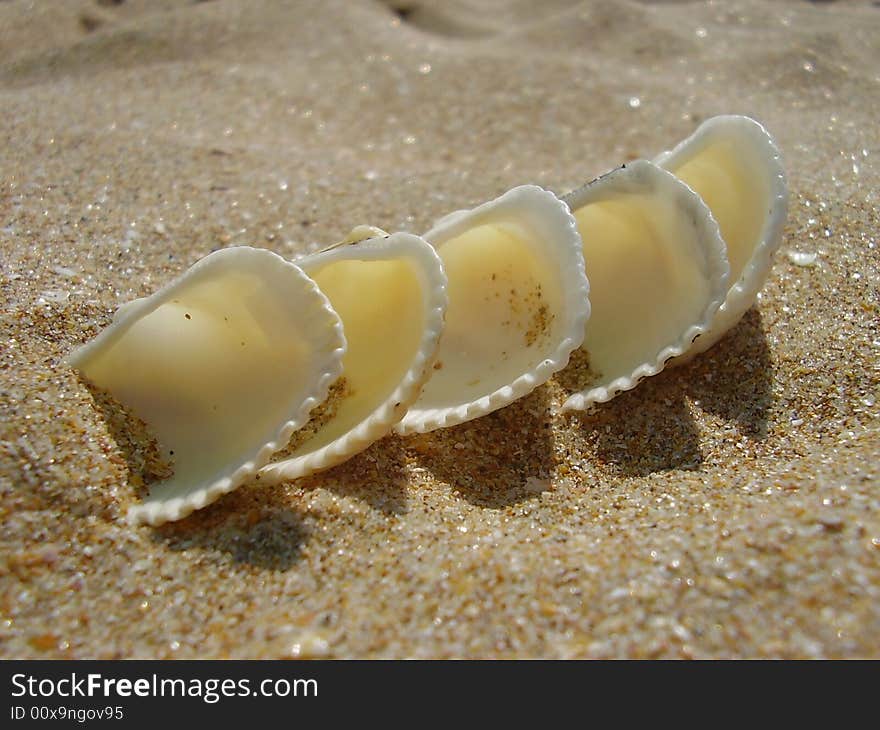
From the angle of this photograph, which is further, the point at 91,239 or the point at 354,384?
the point at 91,239

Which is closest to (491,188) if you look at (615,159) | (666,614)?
(615,159)

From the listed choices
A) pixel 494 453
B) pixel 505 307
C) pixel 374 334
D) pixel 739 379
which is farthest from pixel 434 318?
pixel 739 379

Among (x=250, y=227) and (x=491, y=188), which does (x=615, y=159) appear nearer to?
(x=491, y=188)

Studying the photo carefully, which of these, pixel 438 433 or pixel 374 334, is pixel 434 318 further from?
pixel 438 433

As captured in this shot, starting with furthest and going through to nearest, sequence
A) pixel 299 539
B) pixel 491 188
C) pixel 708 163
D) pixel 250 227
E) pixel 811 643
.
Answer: pixel 491 188, pixel 250 227, pixel 708 163, pixel 299 539, pixel 811 643

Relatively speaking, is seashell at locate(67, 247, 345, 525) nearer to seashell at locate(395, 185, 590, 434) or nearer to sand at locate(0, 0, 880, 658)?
sand at locate(0, 0, 880, 658)

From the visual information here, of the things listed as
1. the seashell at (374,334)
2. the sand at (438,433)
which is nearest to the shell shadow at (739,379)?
the sand at (438,433)

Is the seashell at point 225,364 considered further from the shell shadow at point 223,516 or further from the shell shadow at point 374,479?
the shell shadow at point 374,479
